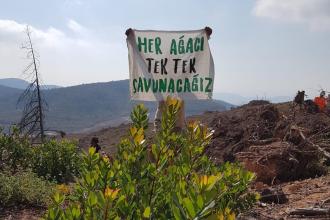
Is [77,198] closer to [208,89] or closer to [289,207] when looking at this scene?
[289,207]

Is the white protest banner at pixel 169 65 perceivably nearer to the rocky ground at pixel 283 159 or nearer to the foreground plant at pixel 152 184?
the rocky ground at pixel 283 159

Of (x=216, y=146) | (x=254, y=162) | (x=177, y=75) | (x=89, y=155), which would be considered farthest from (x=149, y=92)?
(x=216, y=146)

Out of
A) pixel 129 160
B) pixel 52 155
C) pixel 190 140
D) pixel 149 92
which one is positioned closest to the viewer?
pixel 129 160

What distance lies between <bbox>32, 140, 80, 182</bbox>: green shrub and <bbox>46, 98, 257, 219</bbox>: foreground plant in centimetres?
527

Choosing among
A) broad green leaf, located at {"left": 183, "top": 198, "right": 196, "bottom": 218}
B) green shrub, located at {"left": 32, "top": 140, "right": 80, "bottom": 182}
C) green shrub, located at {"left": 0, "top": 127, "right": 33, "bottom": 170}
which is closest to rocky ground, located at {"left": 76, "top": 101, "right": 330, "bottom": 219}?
A: green shrub, located at {"left": 32, "top": 140, "right": 80, "bottom": 182}

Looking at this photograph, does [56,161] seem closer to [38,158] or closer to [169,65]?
[38,158]

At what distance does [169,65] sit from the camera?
5.87 meters

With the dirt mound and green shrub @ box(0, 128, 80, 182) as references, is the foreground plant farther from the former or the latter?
green shrub @ box(0, 128, 80, 182)

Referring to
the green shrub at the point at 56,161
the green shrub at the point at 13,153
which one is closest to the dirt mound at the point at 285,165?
the green shrub at the point at 56,161

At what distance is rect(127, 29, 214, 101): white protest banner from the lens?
580 centimetres

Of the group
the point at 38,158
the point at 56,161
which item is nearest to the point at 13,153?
the point at 38,158

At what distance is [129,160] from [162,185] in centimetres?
21

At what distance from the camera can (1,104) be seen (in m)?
188

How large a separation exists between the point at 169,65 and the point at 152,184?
3.70 m
